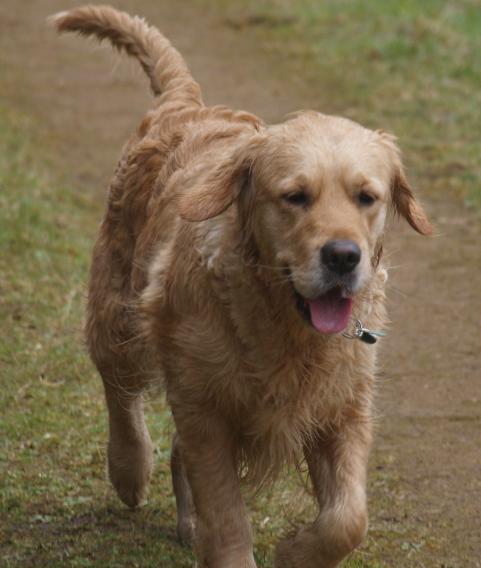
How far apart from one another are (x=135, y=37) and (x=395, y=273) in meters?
2.47

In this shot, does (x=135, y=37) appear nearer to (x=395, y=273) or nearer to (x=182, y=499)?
(x=182, y=499)

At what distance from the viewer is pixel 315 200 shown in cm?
384

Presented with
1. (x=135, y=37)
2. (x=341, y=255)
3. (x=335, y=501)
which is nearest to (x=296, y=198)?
(x=341, y=255)

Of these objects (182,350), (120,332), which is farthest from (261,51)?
(182,350)

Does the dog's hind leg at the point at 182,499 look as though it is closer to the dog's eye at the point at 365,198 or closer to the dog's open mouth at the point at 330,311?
the dog's open mouth at the point at 330,311

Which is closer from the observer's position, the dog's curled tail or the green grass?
the green grass

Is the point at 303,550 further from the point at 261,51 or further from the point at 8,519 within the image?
the point at 261,51

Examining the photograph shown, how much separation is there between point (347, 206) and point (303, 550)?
1124 mm

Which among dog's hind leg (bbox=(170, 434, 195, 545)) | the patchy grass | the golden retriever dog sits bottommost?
dog's hind leg (bbox=(170, 434, 195, 545))

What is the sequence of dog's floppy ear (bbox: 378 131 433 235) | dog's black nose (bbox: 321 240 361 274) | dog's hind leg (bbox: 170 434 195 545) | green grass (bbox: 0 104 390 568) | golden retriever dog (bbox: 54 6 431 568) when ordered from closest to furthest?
dog's black nose (bbox: 321 240 361 274), golden retriever dog (bbox: 54 6 431 568), dog's floppy ear (bbox: 378 131 433 235), green grass (bbox: 0 104 390 568), dog's hind leg (bbox: 170 434 195 545)

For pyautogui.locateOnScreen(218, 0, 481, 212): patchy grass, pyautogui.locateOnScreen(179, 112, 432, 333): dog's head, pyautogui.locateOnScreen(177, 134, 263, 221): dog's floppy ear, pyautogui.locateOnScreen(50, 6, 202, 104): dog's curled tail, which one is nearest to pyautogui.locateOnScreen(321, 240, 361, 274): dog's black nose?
pyautogui.locateOnScreen(179, 112, 432, 333): dog's head

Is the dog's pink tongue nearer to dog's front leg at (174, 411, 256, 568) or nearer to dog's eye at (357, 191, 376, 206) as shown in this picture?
dog's eye at (357, 191, 376, 206)

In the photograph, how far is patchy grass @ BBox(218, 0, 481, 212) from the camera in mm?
9422

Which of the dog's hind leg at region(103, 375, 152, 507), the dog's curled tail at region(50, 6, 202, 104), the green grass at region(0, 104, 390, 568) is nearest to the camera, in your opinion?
the green grass at region(0, 104, 390, 568)
